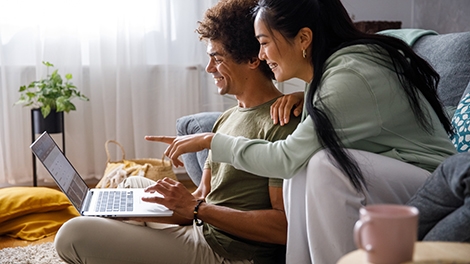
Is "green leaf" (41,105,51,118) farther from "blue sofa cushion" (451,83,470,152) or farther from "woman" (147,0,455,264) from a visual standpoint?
"blue sofa cushion" (451,83,470,152)

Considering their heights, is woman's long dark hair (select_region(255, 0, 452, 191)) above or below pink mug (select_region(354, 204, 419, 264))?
above

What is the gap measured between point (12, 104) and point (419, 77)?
2749mm

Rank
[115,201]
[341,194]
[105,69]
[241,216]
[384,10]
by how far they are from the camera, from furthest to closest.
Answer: [384,10] → [105,69] → [115,201] → [241,216] → [341,194]

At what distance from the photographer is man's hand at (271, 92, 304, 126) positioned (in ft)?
3.99

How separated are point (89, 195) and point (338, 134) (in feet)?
3.00

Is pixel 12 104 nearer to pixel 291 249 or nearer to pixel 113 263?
pixel 113 263

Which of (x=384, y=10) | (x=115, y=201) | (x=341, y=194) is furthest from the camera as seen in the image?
(x=384, y=10)


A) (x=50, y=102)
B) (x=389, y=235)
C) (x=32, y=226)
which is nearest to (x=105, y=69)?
(x=50, y=102)

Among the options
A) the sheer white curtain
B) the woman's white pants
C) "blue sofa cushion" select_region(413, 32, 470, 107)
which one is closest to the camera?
the woman's white pants

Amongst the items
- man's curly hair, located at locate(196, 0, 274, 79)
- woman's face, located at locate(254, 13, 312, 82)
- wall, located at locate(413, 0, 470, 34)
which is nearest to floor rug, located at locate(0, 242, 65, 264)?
man's curly hair, located at locate(196, 0, 274, 79)

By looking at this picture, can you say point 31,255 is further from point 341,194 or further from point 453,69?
point 453,69

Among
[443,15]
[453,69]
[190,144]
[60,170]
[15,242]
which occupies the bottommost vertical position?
[15,242]

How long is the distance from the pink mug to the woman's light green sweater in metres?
0.44

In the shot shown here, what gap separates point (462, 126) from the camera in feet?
4.60
